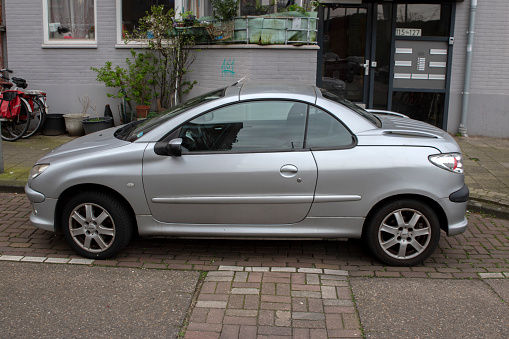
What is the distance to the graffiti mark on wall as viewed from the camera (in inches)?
385

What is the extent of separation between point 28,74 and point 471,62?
8.91 metres

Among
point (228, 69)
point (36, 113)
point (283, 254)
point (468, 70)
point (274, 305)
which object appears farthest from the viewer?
point (468, 70)

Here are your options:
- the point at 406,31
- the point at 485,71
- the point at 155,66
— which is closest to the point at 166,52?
the point at 155,66

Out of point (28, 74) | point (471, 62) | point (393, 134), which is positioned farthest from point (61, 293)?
point (471, 62)

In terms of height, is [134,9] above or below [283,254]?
above

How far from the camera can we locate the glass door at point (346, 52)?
1065 cm

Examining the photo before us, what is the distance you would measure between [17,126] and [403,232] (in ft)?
26.4

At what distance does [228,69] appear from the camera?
9836 millimetres

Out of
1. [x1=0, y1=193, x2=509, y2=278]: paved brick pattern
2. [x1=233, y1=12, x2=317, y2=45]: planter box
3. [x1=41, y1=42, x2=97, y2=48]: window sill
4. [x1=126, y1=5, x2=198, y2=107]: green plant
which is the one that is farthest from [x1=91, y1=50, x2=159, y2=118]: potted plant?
[x1=0, y1=193, x2=509, y2=278]: paved brick pattern

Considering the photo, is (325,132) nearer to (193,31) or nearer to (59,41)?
(193,31)

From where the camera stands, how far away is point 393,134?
194 inches

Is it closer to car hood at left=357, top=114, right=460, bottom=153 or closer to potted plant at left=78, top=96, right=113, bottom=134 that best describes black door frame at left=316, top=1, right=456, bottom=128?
potted plant at left=78, top=96, right=113, bottom=134

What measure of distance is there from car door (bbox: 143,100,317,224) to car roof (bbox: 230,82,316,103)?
67 mm

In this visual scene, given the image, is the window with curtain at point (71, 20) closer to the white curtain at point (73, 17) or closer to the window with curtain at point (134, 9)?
the white curtain at point (73, 17)
